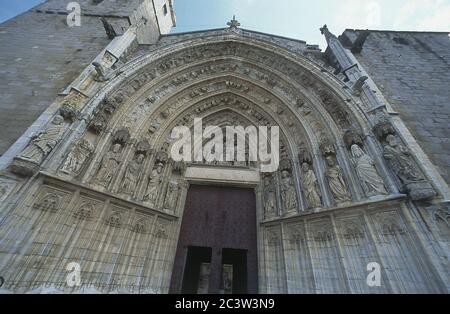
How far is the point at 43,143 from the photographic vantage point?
11.0 ft

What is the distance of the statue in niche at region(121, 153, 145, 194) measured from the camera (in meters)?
4.13

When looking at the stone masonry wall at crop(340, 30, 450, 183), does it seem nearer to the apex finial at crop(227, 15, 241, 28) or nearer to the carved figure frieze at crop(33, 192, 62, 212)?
the apex finial at crop(227, 15, 241, 28)

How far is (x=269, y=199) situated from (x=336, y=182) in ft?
5.00

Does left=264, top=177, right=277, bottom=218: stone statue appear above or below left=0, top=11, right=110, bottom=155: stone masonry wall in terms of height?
below

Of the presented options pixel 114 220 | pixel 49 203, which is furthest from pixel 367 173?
pixel 49 203

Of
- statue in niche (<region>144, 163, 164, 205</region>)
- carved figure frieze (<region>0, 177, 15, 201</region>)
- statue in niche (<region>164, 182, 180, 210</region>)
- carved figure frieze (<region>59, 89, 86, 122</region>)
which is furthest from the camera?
statue in niche (<region>164, 182, 180, 210</region>)

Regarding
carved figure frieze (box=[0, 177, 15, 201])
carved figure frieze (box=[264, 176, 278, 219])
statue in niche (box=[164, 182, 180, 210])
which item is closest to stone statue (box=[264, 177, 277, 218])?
carved figure frieze (box=[264, 176, 278, 219])

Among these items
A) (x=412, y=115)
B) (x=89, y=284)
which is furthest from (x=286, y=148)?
(x=89, y=284)

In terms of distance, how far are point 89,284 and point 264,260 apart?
128 inches

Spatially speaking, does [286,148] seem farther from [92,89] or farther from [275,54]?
[92,89]

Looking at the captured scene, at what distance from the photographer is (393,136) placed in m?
3.67

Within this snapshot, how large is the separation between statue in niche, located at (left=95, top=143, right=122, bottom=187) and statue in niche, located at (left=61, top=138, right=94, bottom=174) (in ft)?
1.08

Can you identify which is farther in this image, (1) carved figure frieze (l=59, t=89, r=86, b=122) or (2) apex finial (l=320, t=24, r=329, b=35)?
(2) apex finial (l=320, t=24, r=329, b=35)

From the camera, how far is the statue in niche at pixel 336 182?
12.0 feet
